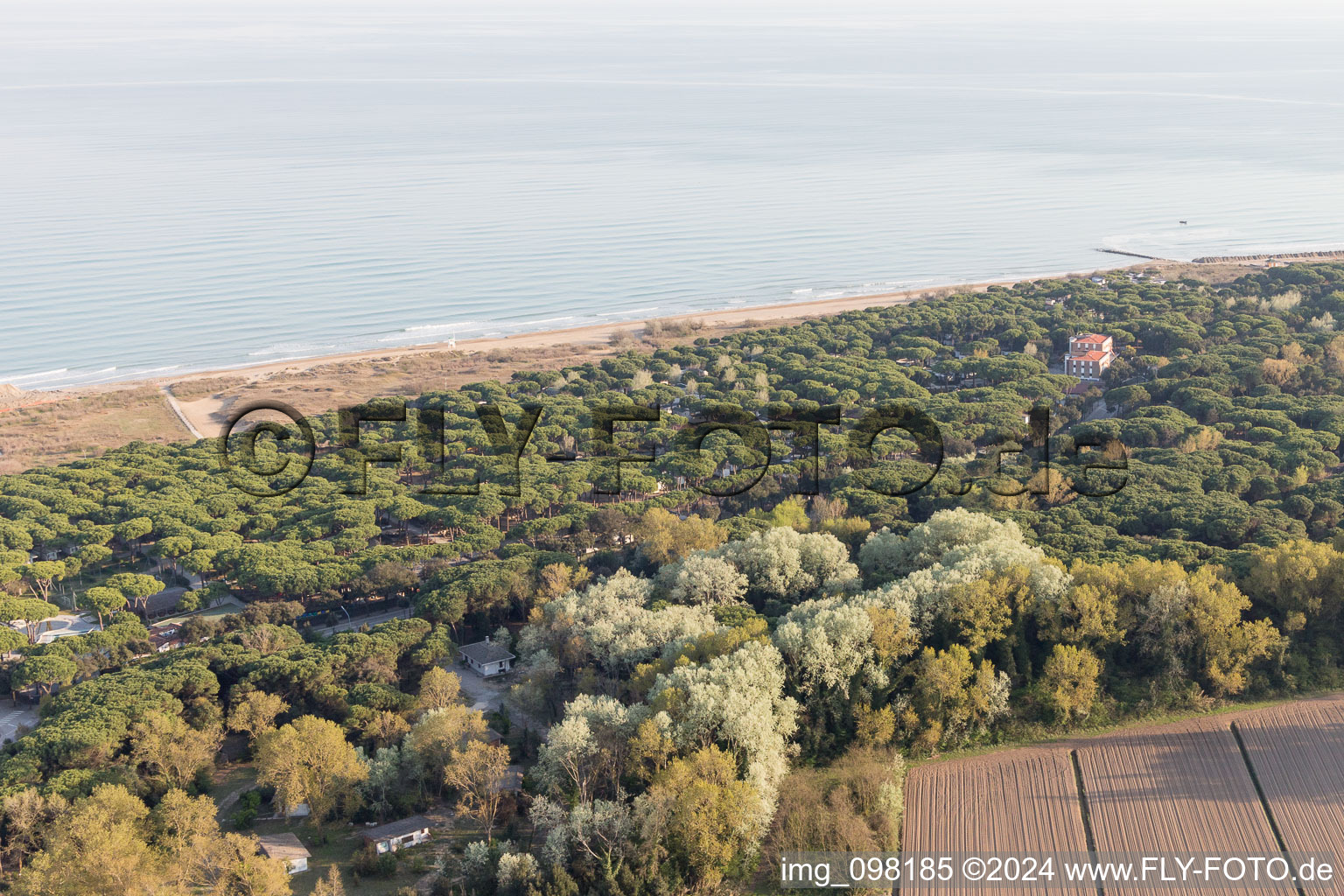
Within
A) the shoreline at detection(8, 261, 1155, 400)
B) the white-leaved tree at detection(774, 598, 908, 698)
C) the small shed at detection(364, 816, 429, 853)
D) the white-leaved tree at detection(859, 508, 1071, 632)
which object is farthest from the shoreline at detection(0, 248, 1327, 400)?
the white-leaved tree at detection(774, 598, 908, 698)

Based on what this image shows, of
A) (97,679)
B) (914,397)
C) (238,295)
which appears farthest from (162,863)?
(238,295)

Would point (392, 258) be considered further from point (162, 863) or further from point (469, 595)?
point (162, 863)

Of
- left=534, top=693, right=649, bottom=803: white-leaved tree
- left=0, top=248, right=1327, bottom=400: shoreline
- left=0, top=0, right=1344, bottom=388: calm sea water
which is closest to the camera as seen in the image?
left=534, top=693, right=649, bottom=803: white-leaved tree

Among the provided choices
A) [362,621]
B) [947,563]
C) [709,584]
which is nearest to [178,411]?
[362,621]

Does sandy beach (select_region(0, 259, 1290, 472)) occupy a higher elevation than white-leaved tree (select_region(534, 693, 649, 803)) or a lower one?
higher

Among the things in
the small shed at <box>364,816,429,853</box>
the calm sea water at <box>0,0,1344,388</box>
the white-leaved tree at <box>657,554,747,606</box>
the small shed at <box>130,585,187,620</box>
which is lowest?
the small shed at <box>364,816,429,853</box>

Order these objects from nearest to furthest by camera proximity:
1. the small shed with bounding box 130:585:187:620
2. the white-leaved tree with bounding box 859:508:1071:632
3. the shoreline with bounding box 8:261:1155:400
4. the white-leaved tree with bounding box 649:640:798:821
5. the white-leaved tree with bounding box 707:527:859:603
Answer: the white-leaved tree with bounding box 649:640:798:821 < the white-leaved tree with bounding box 859:508:1071:632 < the white-leaved tree with bounding box 707:527:859:603 < the small shed with bounding box 130:585:187:620 < the shoreline with bounding box 8:261:1155:400

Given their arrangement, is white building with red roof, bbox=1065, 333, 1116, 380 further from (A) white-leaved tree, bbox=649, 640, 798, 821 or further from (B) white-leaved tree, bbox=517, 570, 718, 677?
(A) white-leaved tree, bbox=649, 640, 798, 821
